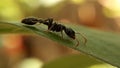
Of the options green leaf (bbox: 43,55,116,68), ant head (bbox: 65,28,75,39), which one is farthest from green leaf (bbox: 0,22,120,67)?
green leaf (bbox: 43,55,116,68)

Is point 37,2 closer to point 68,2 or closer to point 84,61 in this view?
point 68,2

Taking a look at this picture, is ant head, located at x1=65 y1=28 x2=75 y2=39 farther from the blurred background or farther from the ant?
the blurred background

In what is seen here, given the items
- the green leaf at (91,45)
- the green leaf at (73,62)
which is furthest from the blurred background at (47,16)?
the green leaf at (91,45)

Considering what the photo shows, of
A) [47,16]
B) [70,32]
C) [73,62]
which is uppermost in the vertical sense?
[70,32]

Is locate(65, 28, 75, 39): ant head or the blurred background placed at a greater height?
locate(65, 28, 75, 39): ant head

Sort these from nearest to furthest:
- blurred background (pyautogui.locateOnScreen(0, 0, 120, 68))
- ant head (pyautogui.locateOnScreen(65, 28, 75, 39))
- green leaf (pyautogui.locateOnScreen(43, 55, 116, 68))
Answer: ant head (pyautogui.locateOnScreen(65, 28, 75, 39)), green leaf (pyautogui.locateOnScreen(43, 55, 116, 68)), blurred background (pyautogui.locateOnScreen(0, 0, 120, 68))

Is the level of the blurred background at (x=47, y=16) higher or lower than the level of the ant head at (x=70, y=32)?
lower

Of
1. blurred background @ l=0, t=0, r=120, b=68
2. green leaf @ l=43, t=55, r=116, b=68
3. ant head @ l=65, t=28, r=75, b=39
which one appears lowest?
blurred background @ l=0, t=0, r=120, b=68

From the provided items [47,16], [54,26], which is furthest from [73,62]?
[47,16]

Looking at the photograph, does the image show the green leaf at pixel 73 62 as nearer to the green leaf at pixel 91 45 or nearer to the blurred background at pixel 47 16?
the green leaf at pixel 91 45

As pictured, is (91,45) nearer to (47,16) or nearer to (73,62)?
(73,62)
